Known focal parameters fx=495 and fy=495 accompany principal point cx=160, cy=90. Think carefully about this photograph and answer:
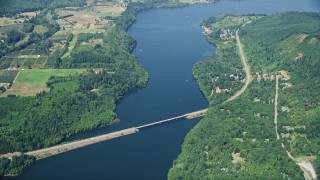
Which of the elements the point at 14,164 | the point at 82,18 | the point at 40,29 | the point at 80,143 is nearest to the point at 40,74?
the point at 80,143

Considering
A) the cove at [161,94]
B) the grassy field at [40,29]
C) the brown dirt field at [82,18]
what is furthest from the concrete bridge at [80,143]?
the brown dirt field at [82,18]

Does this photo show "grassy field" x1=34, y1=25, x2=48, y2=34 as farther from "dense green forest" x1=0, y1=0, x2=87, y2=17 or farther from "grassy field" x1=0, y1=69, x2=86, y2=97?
"grassy field" x1=0, y1=69, x2=86, y2=97

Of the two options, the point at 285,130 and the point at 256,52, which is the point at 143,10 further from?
the point at 285,130

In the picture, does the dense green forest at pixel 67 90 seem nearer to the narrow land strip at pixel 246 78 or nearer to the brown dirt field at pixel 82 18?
the brown dirt field at pixel 82 18

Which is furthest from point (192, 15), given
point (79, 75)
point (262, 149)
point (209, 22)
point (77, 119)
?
point (262, 149)

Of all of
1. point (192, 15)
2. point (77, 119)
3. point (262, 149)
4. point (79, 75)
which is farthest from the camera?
point (192, 15)

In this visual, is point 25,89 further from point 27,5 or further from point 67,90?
point 27,5

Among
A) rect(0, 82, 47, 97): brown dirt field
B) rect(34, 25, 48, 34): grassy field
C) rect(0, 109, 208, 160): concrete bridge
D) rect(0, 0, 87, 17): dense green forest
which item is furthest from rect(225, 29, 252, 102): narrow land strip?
rect(0, 0, 87, 17): dense green forest
